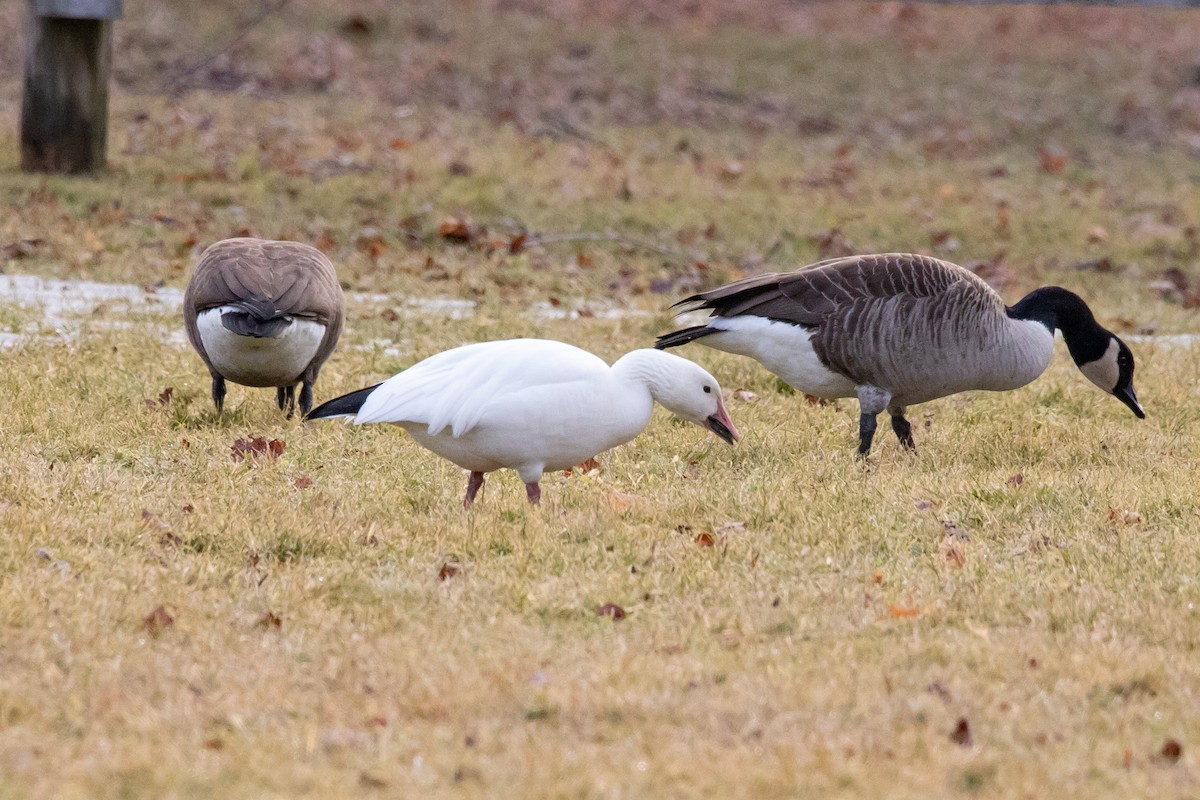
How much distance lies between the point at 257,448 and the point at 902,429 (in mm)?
3060

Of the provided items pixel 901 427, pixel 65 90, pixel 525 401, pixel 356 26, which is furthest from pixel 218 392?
pixel 356 26

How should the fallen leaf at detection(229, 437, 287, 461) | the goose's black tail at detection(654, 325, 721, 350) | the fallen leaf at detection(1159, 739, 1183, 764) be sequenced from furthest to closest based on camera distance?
1. the goose's black tail at detection(654, 325, 721, 350)
2. the fallen leaf at detection(229, 437, 287, 461)
3. the fallen leaf at detection(1159, 739, 1183, 764)

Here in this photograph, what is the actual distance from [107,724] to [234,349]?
3089 millimetres

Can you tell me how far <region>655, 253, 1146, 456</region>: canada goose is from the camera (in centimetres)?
662

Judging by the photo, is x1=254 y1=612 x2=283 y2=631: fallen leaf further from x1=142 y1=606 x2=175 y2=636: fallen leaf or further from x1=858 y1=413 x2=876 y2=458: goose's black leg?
x1=858 y1=413 x2=876 y2=458: goose's black leg

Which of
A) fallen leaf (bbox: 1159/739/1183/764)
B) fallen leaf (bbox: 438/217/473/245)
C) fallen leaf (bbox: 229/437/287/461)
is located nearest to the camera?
fallen leaf (bbox: 1159/739/1183/764)

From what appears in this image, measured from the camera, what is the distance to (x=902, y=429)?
6.95 metres

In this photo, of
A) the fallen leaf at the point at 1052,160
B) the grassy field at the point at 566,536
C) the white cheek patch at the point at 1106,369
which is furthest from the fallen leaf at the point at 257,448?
the fallen leaf at the point at 1052,160

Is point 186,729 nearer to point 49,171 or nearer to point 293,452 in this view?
point 293,452

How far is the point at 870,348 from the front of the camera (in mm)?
6598

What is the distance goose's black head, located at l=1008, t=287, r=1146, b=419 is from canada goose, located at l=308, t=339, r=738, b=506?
2.32 meters

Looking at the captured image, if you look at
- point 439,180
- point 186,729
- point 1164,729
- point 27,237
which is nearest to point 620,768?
point 186,729

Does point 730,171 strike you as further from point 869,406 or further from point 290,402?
point 290,402

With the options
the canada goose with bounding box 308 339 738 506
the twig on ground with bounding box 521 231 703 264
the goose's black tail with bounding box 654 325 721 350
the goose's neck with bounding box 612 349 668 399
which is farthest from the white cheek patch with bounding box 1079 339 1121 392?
the twig on ground with bounding box 521 231 703 264
